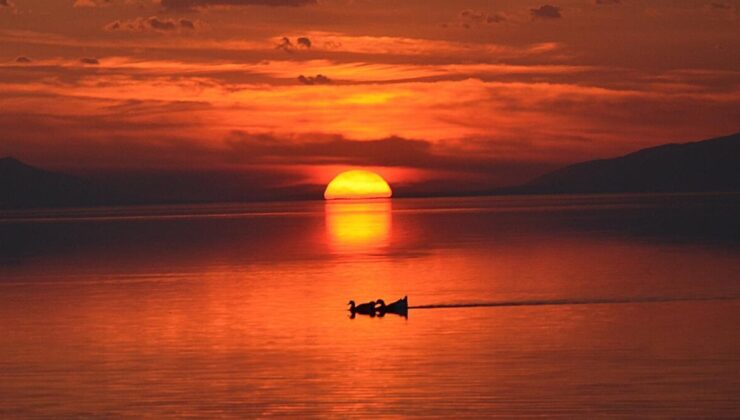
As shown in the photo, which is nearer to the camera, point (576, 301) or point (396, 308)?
point (396, 308)

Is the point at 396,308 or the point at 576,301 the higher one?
the point at 576,301

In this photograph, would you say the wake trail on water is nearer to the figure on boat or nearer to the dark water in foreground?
the dark water in foreground

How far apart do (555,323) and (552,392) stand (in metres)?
12.2

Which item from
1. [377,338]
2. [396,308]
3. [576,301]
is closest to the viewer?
[377,338]

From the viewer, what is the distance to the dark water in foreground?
86.1 feet

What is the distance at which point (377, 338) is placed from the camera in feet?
120

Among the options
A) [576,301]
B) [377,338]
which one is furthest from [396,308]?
[576,301]

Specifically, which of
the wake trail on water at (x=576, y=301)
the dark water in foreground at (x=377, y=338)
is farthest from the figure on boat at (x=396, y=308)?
the wake trail on water at (x=576, y=301)

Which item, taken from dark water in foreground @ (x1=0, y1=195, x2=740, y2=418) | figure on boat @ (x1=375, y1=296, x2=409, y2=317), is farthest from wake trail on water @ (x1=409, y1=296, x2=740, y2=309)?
figure on boat @ (x1=375, y1=296, x2=409, y2=317)

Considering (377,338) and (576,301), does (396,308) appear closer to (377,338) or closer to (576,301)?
(377,338)

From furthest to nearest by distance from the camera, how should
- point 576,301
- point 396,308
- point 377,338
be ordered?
1. point 576,301
2. point 396,308
3. point 377,338

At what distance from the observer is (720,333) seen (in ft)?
115

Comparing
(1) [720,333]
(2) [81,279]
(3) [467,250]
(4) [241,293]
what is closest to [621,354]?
(1) [720,333]

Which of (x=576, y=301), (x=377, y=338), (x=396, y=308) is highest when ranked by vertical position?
(x=576, y=301)
